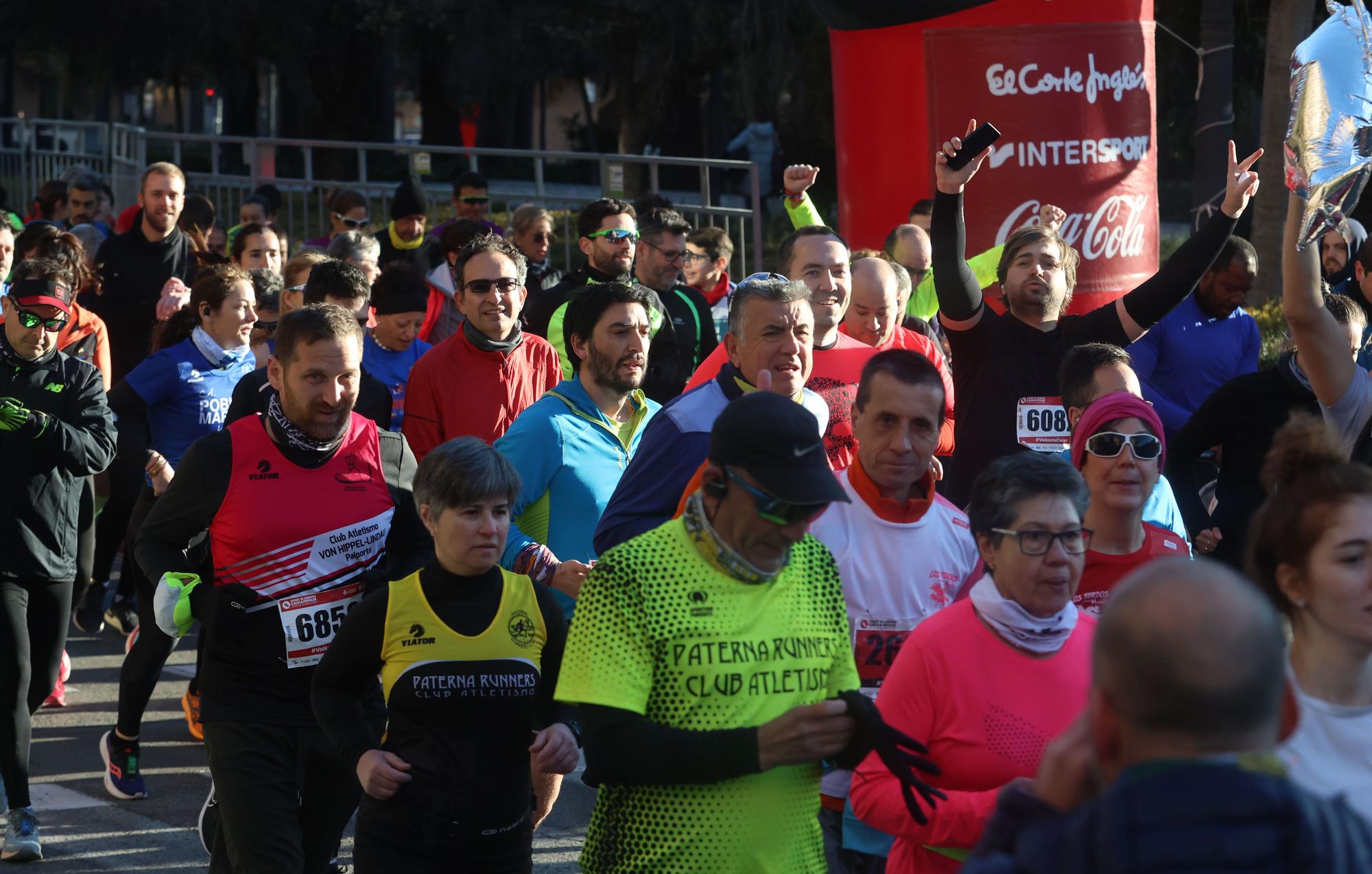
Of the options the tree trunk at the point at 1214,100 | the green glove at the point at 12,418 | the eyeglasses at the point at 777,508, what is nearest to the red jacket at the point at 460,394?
the green glove at the point at 12,418

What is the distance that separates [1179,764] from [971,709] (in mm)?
1534

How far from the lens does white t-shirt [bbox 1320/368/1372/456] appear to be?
437 centimetres

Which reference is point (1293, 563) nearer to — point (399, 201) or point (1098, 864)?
point (1098, 864)

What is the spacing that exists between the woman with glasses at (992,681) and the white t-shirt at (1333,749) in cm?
53

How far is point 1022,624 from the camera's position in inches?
134

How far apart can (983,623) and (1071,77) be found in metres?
6.55

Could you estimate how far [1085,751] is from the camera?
1.94 meters

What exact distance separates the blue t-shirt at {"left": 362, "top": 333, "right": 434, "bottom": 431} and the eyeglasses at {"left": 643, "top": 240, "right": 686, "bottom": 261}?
1.46 m

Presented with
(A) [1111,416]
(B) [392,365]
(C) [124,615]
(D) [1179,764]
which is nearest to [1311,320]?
(A) [1111,416]

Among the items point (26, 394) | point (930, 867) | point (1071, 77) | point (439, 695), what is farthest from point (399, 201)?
point (930, 867)

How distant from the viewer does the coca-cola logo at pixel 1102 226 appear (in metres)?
9.26

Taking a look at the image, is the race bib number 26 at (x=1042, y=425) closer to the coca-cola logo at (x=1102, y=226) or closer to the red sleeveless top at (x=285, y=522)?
the red sleeveless top at (x=285, y=522)

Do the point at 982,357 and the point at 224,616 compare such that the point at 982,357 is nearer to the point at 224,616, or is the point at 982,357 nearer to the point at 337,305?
the point at 337,305

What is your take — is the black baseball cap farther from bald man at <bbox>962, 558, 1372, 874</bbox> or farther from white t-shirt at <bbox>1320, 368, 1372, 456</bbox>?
white t-shirt at <bbox>1320, 368, 1372, 456</bbox>
